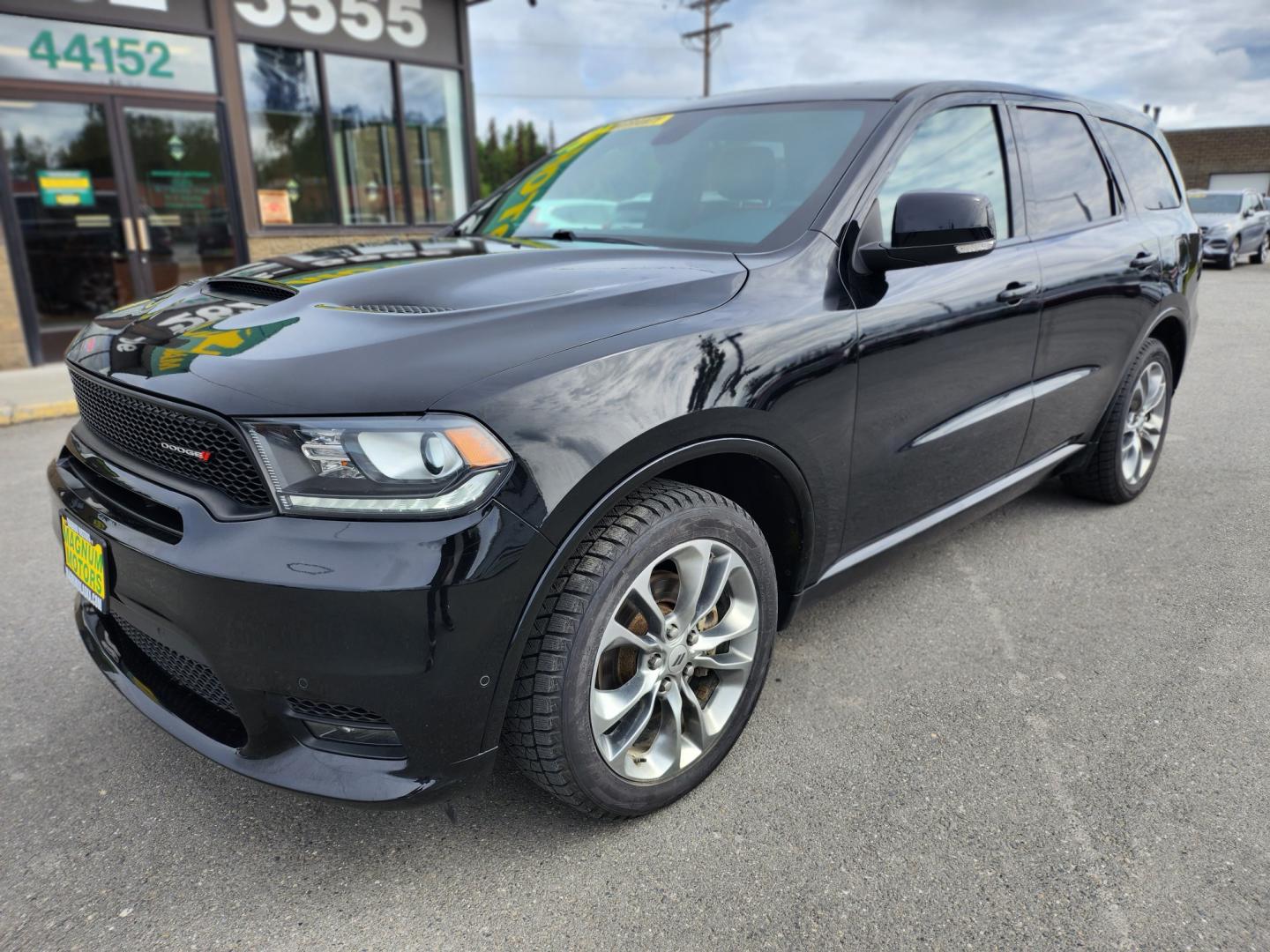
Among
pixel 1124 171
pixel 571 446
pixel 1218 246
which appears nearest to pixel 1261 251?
pixel 1218 246

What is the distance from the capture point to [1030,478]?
3363 millimetres

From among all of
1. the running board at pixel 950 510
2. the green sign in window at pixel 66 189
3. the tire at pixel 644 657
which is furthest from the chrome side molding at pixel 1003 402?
the green sign in window at pixel 66 189

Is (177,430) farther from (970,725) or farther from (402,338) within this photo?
(970,725)

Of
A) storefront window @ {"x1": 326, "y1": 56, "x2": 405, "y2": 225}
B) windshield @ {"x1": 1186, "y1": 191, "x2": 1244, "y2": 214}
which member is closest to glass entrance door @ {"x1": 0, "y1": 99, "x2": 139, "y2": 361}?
storefront window @ {"x1": 326, "y1": 56, "x2": 405, "y2": 225}

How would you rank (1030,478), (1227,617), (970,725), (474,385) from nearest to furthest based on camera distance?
(474,385) < (970,725) < (1227,617) < (1030,478)

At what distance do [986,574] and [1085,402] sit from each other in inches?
31.6

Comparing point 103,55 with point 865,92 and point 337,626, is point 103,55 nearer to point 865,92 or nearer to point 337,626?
point 865,92

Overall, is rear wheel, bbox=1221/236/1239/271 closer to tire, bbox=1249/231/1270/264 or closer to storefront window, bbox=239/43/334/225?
tire, bbox=1249/231/1270/264

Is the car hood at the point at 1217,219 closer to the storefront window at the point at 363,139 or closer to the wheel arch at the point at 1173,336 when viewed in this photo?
the storefront window at the point at 363,139

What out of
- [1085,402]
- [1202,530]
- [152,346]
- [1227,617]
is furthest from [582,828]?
[1202,530]

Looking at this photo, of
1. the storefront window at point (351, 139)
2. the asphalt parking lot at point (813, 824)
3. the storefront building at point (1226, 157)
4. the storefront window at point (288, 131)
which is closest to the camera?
the asphalt parking lot at point (813, 824)

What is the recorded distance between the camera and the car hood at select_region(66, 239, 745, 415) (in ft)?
5.45

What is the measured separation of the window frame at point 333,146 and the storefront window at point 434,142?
0.05m

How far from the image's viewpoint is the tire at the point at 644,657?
179 cm
